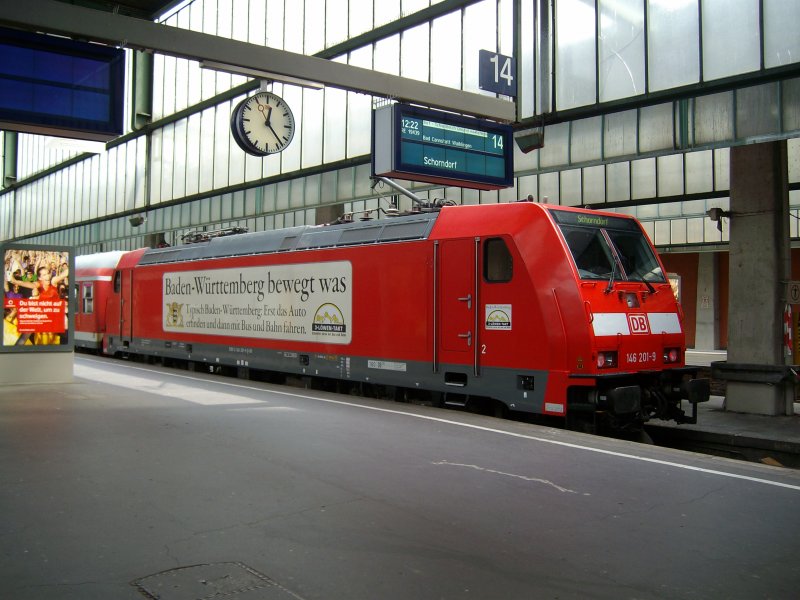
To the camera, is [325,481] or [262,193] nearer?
[325,481]

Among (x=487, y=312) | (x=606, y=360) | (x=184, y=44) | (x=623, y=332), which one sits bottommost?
(x=606, y=360)

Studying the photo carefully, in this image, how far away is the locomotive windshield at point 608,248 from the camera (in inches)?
416

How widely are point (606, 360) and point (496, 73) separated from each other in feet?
23.9

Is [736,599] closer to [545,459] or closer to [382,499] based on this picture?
[382,499]

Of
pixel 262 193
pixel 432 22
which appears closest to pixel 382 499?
pixel 432 22

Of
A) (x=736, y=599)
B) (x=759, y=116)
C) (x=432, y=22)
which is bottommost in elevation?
(x=736, y=599)

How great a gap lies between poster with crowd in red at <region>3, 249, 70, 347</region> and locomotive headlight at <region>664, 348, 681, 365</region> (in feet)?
36.7

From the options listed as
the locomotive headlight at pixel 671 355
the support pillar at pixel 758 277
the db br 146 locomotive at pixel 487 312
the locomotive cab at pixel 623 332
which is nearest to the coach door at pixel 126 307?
the db br 146 locomotive at pixel 487 312

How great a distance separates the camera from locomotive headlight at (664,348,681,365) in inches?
433

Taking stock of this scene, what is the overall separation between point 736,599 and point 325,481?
3.66m

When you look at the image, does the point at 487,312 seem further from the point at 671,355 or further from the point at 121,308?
the point at 121,308

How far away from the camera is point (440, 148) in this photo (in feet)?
47.0

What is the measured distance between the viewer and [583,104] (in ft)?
53.6

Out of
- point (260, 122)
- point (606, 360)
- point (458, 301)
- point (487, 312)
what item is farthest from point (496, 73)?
point (606, 360)
